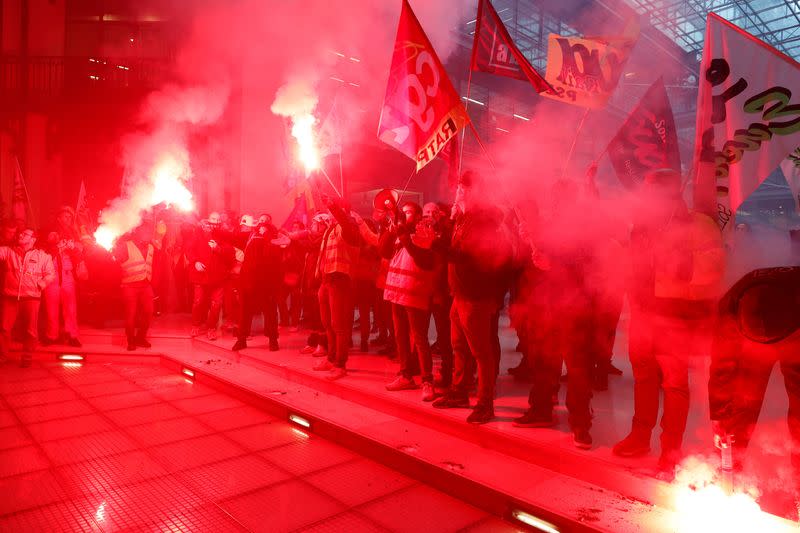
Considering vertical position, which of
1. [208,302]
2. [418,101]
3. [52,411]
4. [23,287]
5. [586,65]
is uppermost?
[586,65]

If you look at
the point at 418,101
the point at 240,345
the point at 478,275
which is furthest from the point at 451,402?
the point at 240,345

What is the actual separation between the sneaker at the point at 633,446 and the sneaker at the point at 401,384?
2.19 metres

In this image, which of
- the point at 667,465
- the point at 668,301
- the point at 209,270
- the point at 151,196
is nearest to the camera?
the point at 667,465

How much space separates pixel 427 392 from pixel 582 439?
1601 millimetres

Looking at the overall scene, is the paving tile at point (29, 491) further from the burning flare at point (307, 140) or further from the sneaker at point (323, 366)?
the burning flare at point (307, 140)

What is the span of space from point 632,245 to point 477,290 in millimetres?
1259

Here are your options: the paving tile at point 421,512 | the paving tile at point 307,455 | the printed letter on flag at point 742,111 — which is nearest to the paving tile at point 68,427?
the paving tile at point 307,455

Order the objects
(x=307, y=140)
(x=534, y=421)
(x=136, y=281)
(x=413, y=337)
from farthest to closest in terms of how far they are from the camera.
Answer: (x=136, y=281) < (x=307, y=140) < (x=413, y=337) < (x=534, y=421)

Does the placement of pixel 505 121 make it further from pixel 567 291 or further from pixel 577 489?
pixel 577 489

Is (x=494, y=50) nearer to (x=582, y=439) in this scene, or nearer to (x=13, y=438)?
(x=582, y=439)

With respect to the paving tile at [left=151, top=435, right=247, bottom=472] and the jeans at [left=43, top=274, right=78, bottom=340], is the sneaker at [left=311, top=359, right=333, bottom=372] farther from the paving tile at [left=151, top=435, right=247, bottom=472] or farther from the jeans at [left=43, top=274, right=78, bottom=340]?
the jeans at [left=43, top=274, right=78, bottom=340]

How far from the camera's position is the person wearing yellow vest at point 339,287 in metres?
5.78

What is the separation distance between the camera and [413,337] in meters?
5.25

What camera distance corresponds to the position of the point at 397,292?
5.12 m
